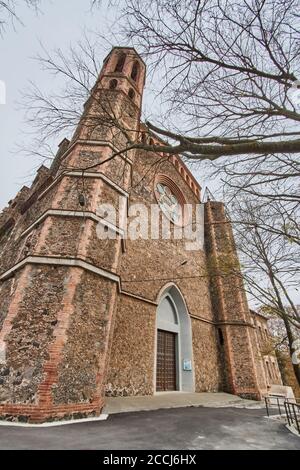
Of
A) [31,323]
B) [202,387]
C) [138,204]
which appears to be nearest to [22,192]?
[138,204]

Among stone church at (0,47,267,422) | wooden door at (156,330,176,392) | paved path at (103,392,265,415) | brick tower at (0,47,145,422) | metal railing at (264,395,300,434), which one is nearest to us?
brick tower at (0,47,145,422)

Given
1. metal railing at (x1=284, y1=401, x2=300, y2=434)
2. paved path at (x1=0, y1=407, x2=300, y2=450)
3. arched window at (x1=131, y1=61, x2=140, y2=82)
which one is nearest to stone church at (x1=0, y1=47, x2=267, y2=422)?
arched window at (x1=131, y1=61, x2=140, y2=82)

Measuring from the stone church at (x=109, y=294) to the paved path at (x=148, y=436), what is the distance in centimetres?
81

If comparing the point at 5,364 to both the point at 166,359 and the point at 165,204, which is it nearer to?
the point at 166,359

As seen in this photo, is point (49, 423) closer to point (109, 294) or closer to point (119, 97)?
point (109, 294)

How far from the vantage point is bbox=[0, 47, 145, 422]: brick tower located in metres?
4.49

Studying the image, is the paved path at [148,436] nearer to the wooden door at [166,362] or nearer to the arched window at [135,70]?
the wooden door at [166,362]

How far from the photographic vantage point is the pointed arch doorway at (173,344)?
32.6ft

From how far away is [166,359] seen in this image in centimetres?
1027

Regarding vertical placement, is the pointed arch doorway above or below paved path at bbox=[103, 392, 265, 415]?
above

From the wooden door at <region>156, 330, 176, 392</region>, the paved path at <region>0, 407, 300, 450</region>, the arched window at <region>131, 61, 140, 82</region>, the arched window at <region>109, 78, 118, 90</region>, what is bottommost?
the paved path at <region>0, 407, 300, 450</region>

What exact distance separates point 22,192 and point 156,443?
15516 millimetres

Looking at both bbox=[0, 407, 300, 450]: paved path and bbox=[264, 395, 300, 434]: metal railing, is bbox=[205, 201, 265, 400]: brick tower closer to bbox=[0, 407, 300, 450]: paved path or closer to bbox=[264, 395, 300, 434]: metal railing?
bbox=[264, 395, 300, 434]: metal railing

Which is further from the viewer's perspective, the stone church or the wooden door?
the wooden door
